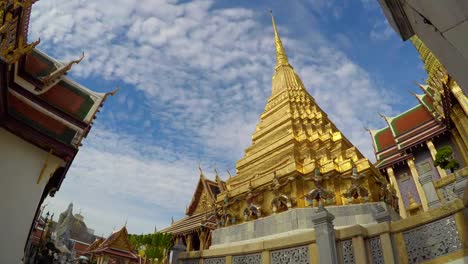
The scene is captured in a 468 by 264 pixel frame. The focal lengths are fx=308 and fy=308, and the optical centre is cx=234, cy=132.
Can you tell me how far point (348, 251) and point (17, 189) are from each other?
36.3 feet

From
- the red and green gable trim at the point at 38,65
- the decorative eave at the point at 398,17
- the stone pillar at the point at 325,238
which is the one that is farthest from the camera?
the red and green gable trim at the point at 38,65

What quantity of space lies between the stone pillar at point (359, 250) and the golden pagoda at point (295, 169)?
434 centimetres

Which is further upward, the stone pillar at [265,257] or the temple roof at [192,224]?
the temple roof at [192,224]

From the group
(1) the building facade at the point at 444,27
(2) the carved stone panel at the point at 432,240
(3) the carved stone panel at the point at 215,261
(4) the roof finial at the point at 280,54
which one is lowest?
(3) the carved stone panel at the point at 215,261

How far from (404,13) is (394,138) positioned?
21.3 meters

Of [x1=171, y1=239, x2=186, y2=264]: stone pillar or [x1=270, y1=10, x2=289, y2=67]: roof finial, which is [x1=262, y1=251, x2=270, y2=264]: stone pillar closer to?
[x1=171, y1=239, x2=186, y2=264]: stone pillar

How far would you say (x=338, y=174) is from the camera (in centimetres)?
1101

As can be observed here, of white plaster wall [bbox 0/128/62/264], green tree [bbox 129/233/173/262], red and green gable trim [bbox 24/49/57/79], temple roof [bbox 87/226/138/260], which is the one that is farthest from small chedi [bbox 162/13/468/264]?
red and green gable trim [bbox 24/49/57/79]

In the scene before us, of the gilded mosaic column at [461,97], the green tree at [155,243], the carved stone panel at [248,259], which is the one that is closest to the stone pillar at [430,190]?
the carved stone panel at [248,259]

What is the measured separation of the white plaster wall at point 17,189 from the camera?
1032cm

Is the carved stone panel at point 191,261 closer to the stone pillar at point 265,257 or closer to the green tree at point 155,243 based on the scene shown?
the stone pillar at point 265,257

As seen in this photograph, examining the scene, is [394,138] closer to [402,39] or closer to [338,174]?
[338,174]

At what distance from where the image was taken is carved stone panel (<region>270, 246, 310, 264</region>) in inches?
250

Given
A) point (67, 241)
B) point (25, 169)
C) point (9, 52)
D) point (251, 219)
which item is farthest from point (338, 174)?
point (67, 241)
